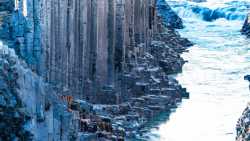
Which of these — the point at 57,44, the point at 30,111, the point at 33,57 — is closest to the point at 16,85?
the point at 30,111

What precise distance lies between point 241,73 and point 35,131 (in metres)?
44.5

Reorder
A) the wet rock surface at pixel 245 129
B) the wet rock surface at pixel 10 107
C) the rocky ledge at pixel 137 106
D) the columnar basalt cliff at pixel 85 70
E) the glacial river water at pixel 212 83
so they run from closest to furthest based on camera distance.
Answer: the wet rock surface at pixel 10 107, the columnar basalt cliff at pixel 85 70, the wet rock surface at pixel 245 129, the rocky ledge at pixel 137 106, the glacial river water at pixel 212 83

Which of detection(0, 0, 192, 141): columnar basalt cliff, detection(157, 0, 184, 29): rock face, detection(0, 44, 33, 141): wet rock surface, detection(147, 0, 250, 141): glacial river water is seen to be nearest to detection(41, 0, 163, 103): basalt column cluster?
detection(0, 0, 192, 141): columnar basalt cliff

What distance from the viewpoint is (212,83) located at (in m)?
54.7

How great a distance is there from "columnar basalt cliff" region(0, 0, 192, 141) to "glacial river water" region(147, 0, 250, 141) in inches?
59.8

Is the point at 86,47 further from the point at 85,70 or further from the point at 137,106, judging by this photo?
the point at 137,106

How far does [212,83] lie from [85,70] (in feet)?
65.4

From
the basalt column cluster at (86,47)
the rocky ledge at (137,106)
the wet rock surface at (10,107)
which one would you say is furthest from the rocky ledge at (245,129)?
the wet rock surface at (10,107)

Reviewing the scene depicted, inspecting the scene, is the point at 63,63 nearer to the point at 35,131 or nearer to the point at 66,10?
the point at 66,10

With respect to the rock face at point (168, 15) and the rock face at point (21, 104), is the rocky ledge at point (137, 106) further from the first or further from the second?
the rock face at point (168, 15)

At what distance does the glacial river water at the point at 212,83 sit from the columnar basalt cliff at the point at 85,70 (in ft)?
4.98

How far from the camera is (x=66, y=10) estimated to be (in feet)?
108

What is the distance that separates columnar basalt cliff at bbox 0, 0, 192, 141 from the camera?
69.7 feet

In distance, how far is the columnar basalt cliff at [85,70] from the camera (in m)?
21.2
